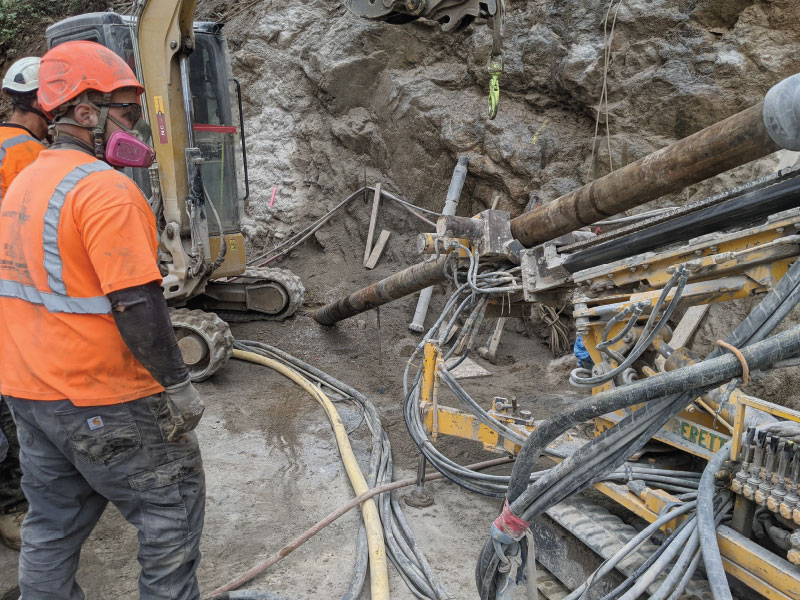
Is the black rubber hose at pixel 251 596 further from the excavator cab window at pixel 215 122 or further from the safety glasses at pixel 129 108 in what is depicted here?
the excavator cab window at pixel 215 122

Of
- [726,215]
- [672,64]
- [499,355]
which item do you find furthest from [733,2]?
[726,215]

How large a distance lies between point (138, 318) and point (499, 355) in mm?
5616

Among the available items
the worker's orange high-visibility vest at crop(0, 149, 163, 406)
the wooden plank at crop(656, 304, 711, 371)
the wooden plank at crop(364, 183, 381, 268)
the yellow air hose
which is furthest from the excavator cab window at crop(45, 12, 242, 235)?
the wooden plank at crop(656, 304, 711, 371)

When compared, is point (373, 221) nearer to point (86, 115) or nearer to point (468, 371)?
point (468, 371)

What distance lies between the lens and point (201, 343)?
20.0 ft

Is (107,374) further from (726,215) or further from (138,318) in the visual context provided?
(726,215)

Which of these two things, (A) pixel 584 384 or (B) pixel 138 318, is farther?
(A) pixel 584 384

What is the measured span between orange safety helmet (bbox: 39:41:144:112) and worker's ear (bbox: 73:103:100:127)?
0.05 meters

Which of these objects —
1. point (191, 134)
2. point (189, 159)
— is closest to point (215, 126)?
point (191, 134)

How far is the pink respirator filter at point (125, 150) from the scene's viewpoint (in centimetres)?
257

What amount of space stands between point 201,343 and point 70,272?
3.86 metres

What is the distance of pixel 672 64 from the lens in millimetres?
6840

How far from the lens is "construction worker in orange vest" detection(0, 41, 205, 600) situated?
2.32 metres

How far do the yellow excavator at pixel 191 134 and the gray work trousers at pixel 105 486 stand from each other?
11.5 ft
